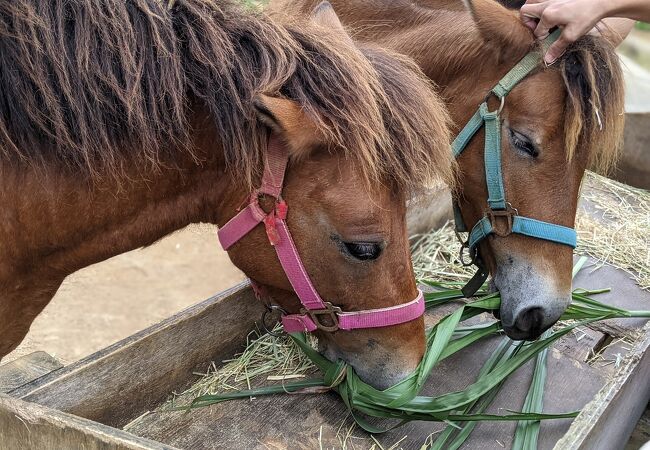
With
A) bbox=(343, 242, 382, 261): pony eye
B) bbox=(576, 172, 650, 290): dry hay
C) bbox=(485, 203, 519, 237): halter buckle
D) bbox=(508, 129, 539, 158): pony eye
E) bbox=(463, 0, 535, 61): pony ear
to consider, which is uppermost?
bbox=(463, 0, 535, 61): pony ear

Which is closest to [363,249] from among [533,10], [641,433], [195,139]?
[195,139]

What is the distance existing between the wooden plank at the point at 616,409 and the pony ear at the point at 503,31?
1.15 metres

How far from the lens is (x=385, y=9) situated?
2629 millimetres

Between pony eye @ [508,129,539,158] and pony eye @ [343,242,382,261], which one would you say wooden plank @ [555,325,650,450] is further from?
pony eye @ [508,129,539,158]

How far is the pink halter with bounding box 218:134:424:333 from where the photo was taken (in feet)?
5.44

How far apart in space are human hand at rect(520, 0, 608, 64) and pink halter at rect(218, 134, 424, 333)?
1.13 meters

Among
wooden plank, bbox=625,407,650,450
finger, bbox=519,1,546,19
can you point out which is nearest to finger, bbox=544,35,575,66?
finger, bbox=519,1,546,19

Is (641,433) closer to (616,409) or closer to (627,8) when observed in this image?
(616,409)

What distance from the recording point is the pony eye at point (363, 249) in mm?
1678

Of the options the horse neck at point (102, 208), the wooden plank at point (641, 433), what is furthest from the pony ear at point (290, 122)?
the wooden plank at point (641, 433)

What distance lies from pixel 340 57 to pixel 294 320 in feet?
2.48

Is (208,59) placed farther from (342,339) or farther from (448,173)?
(342,339)

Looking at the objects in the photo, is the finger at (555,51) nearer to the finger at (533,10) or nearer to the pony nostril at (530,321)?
the finger at (533,10)

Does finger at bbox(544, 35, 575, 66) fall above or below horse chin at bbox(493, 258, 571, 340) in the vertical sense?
above
